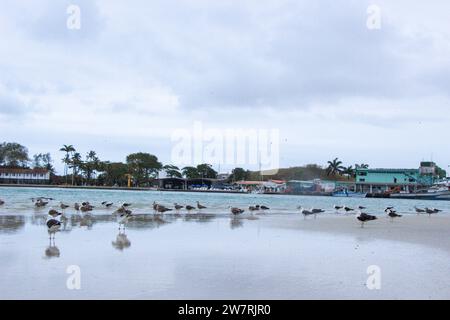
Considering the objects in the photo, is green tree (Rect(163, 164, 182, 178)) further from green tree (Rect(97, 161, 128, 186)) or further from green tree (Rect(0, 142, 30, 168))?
green tree (Rect(0, 142, 30, 168))

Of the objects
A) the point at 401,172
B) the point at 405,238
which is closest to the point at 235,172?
the point at 401,172

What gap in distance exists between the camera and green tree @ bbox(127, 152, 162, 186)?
14754 cm

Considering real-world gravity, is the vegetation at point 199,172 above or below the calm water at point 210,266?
above

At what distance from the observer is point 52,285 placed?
7.67 m

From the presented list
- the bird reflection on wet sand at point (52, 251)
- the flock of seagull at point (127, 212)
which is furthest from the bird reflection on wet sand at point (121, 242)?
the flock of seagull at point (127, 212)

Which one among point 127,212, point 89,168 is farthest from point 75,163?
point 127,212

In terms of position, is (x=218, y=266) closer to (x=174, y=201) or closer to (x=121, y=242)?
(x=121, y=242)

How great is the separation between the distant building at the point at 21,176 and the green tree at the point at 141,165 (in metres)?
22.4

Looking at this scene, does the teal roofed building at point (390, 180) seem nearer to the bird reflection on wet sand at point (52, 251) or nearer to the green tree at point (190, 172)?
the green tree at point (190, 172)

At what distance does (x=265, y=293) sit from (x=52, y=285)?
2.95 m

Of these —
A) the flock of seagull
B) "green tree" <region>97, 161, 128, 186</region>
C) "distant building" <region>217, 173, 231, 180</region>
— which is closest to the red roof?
"green tree" <region>97, 161, 128, 186</region>

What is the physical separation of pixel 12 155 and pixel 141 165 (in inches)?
1434

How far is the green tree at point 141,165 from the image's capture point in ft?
484
